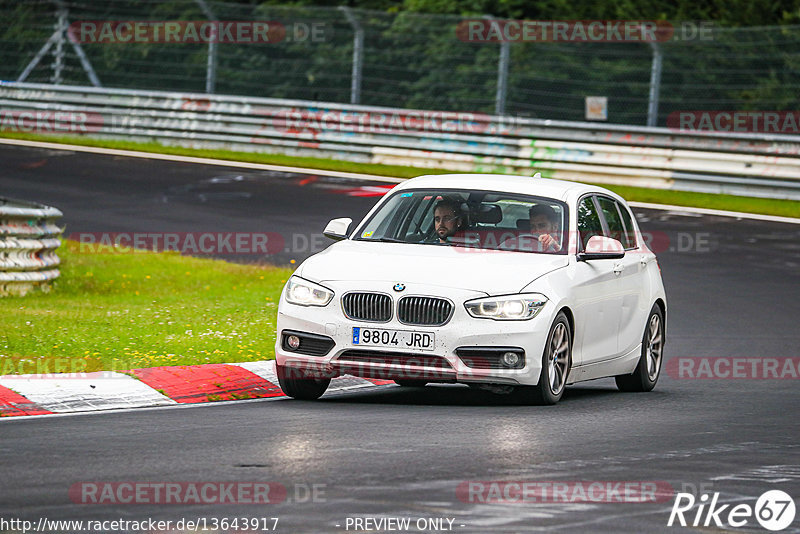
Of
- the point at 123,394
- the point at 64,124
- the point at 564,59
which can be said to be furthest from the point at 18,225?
the point at 64,124

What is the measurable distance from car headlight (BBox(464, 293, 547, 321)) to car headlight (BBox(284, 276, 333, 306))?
94 centimetres

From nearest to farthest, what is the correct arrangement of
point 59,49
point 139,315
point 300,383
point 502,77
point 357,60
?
point 300,383 → point 139,315 → point 502,77 → point 357,60 → point 59,49

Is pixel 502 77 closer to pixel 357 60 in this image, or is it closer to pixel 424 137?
pixel 424 137

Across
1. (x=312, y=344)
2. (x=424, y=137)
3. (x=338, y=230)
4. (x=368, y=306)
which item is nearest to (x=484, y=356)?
(x=368, y=306)

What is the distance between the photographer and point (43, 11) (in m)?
34.2

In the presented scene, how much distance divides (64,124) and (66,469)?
1002 inches

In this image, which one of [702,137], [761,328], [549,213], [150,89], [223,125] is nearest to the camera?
[549,213]

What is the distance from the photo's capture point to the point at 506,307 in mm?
10188

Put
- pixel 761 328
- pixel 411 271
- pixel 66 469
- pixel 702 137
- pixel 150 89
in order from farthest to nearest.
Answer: pixel 150 89
pixel 702 137
pixel 761 328
pixel 411 271
pixel 66 469

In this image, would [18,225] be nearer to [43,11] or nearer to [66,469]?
[66,469]

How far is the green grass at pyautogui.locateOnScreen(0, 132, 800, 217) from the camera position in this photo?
2520 cm

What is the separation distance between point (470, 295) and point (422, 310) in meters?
0.32

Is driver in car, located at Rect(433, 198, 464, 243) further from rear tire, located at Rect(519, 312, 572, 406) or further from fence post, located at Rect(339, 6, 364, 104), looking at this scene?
fence post, located at Rect(339, 6, 364, 104)

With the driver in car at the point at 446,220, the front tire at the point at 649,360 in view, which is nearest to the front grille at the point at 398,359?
the driver in car at the point at 446,220
